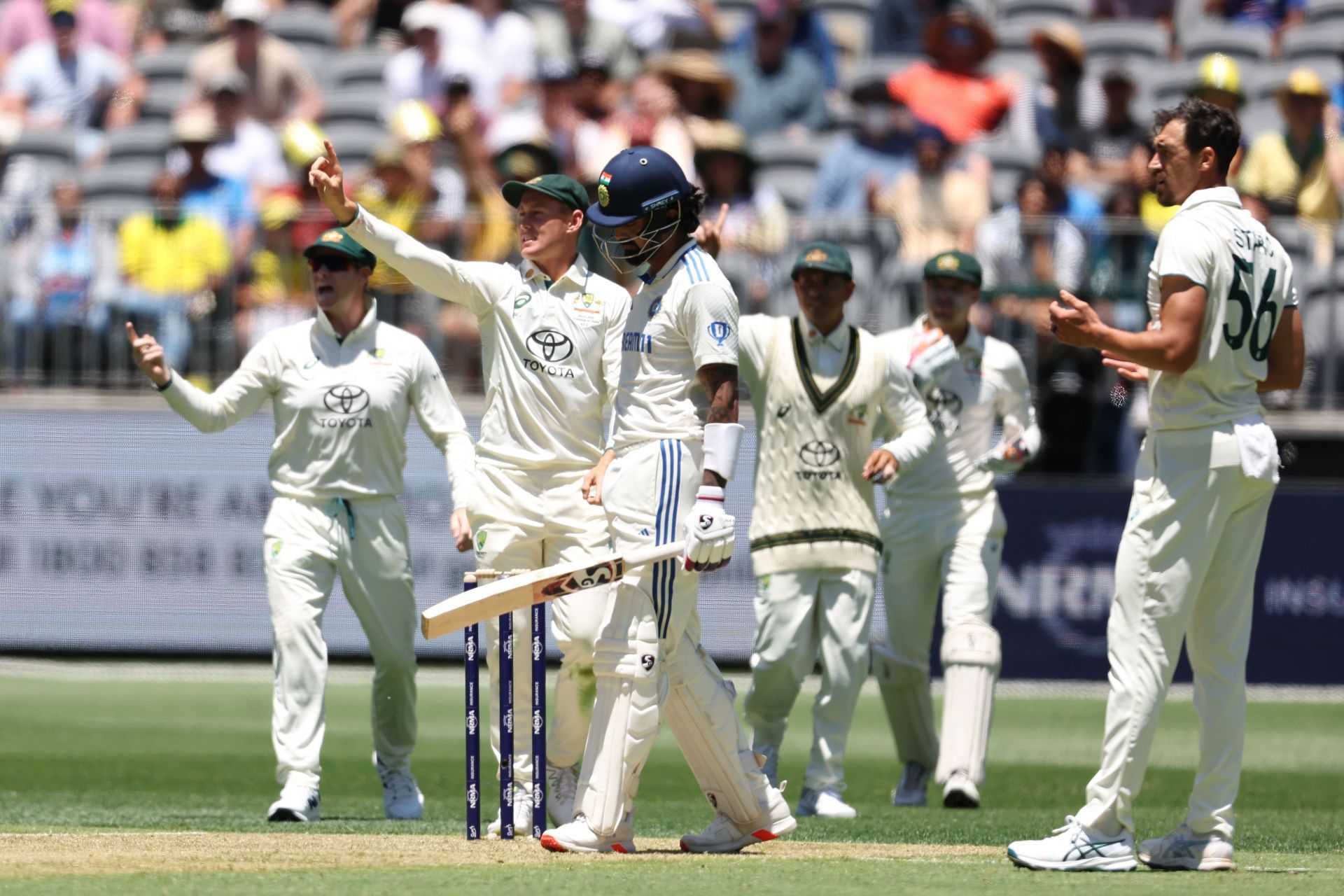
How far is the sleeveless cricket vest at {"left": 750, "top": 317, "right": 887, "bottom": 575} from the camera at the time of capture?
32.7 feet

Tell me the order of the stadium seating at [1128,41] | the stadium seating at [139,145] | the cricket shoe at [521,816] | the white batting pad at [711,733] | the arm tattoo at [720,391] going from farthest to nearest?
the stadium seating at [139,145], the stadium seating at [1128,41], the cricket shoe at [521,816], the white batting pad at [711,733], the arm tattoo at [720,391]

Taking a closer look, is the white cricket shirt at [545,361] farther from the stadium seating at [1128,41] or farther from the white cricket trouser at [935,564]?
the stadium seating at [1128,41]

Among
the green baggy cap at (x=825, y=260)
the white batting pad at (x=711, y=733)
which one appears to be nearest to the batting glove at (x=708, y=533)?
the white batting pad at (x=711, y=733)

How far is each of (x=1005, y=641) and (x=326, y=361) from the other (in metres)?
7.21

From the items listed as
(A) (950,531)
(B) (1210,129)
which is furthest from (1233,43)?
(B) (1210,129)

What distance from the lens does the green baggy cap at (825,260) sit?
393 inches

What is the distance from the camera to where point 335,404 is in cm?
938

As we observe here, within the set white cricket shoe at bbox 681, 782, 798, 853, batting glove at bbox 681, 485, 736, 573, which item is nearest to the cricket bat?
batting glove at bbox 681, 485, 736, 573

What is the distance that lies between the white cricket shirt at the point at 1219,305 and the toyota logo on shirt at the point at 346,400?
13.1 feet

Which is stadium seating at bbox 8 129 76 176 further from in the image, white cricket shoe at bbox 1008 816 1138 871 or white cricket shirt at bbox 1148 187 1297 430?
white cricket shoe at bbox 1008 816 1138 871

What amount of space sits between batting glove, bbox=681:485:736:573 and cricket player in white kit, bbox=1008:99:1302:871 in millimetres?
1268

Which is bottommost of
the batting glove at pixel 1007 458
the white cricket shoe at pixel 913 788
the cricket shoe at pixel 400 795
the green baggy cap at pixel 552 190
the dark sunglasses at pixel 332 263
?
the white cricket shoe at pixel 913 788

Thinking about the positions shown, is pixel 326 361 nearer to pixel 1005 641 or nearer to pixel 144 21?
pixel 1005 641

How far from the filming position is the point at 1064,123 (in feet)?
58.9
